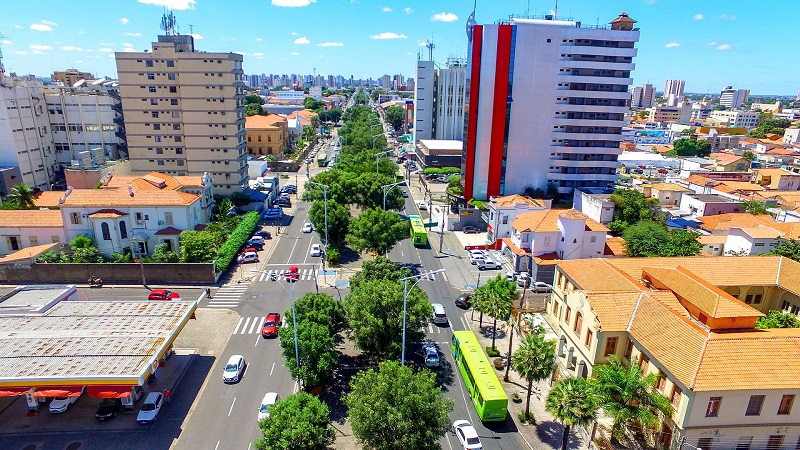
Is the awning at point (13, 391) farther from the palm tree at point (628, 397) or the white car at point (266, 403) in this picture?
the palm tree at point (628, 397)

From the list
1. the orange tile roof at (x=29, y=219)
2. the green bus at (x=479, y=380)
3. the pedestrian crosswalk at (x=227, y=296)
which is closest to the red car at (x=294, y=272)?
the pedestrian crosswalk at (x=227, y=296)

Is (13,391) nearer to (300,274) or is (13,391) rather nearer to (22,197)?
(300,274)

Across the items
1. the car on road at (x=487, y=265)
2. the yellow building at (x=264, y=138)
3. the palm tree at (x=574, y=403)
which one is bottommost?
the car on road at (x=487, y=265)

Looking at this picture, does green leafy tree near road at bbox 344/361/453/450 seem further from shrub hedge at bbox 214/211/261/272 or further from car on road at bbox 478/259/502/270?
shrub hedge at bbox 214/211/261/272

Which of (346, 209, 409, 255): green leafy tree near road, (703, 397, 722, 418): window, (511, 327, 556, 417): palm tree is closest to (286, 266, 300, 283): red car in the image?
(346, 209, 409, 255): green leafy tree near road

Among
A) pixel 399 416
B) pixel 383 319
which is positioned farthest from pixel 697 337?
pixel 383 319
